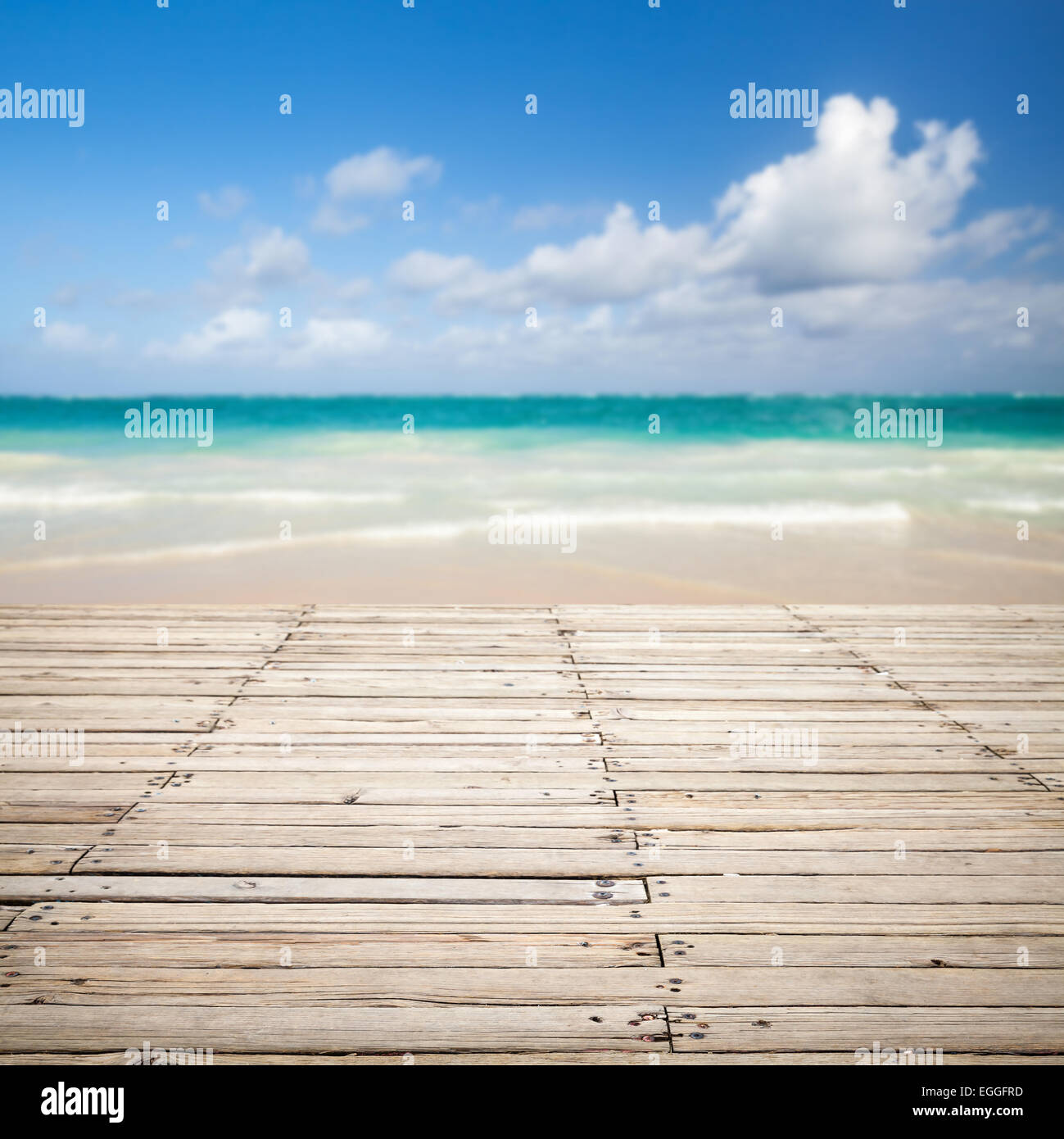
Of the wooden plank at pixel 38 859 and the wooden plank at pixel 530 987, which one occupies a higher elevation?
the wooden plank at pixel 38 859

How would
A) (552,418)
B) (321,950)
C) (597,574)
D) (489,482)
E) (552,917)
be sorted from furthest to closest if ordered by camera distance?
(552,418)
(489,482)
(597,574)
(552,917)
(321,950)

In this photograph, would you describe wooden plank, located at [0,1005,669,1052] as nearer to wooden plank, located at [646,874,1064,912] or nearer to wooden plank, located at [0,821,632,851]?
wooden plank, located at [646,874,1064,912]

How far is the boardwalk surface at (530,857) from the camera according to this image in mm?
1603

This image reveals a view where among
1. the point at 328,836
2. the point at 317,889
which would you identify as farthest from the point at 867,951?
the point at 328,836

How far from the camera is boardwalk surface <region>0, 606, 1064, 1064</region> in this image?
1603mm

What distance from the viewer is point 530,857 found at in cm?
221

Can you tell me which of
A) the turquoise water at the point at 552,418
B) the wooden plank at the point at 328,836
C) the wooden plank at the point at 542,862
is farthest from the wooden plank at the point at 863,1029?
the turquoise water at the point at 552,418

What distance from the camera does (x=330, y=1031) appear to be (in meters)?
1.57

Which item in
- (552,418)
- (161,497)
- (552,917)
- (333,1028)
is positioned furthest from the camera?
(552,418)

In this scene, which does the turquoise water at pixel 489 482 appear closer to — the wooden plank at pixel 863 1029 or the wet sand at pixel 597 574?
the wet sand at pixel 597 574

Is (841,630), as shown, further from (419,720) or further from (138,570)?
(138,570)

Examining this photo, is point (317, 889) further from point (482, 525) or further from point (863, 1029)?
point (482, 525)

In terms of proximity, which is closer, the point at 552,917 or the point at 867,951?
the point at 867,951
